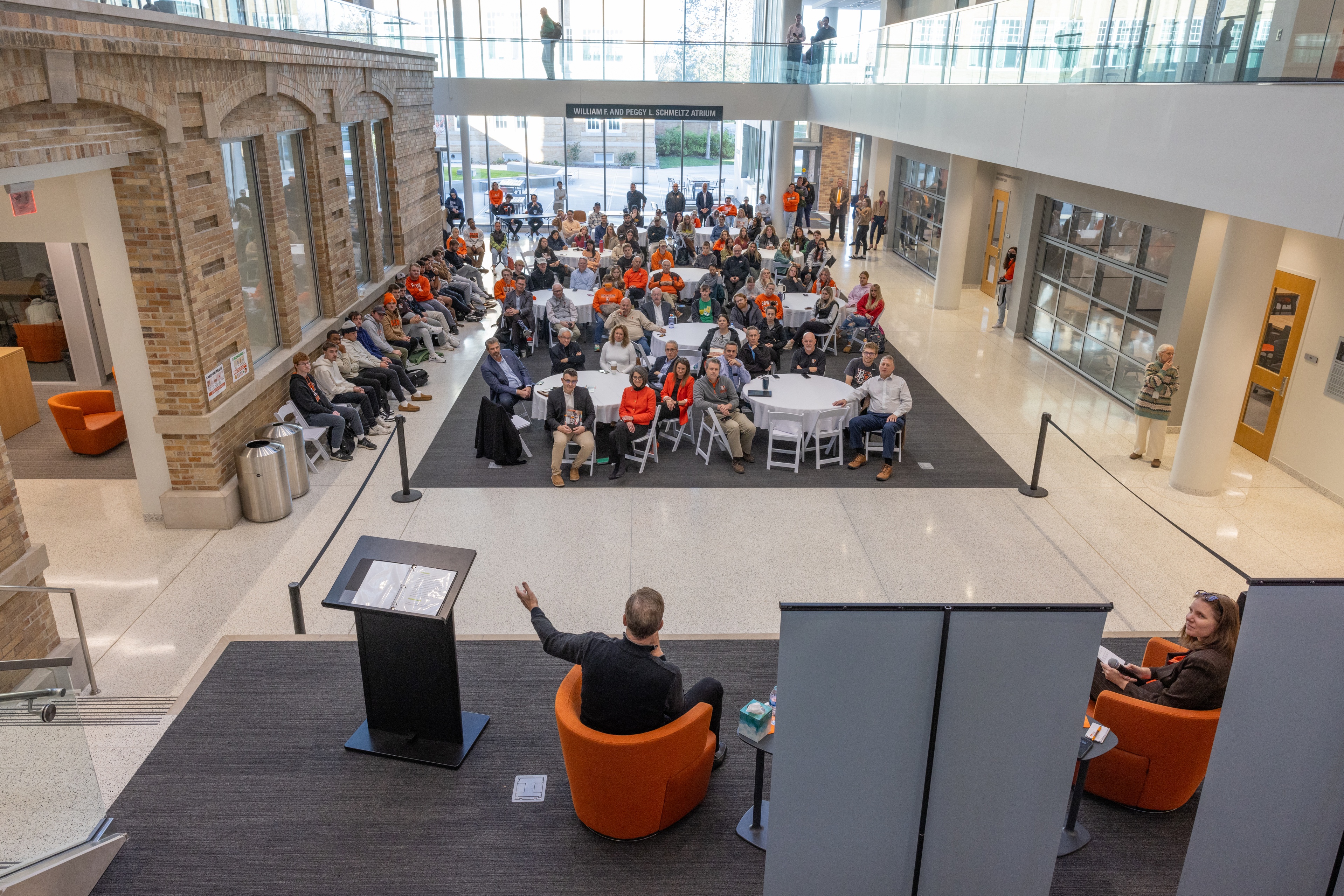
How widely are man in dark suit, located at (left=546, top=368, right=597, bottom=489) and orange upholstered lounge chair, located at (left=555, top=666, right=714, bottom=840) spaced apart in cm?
480

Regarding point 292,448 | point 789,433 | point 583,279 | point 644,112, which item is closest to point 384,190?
point 583,279

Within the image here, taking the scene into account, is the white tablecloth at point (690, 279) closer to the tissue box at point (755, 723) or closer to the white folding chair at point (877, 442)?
Result: the white folding chair at point (877, 442)

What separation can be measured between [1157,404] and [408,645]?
8.32 m

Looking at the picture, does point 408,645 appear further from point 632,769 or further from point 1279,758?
point 1279,758

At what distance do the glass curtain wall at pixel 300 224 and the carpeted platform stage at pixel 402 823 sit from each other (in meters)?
6.66

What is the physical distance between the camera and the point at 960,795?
3.58 metres

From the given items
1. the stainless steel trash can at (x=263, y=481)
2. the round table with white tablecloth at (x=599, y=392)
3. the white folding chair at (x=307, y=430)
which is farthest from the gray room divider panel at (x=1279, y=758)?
the white folding chair at (x=307, y=430)

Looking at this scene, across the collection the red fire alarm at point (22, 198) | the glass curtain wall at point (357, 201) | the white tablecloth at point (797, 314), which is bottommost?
the white tablecloth at point (797, 314)

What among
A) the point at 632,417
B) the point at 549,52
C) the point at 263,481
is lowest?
the point at 263,481

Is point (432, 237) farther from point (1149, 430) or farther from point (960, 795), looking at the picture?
point (960, 795)

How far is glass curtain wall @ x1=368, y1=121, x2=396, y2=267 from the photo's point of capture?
1559 centimetres

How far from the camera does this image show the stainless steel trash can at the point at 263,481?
8.25 m

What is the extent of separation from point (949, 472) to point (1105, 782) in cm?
512

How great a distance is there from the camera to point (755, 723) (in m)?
4.39
